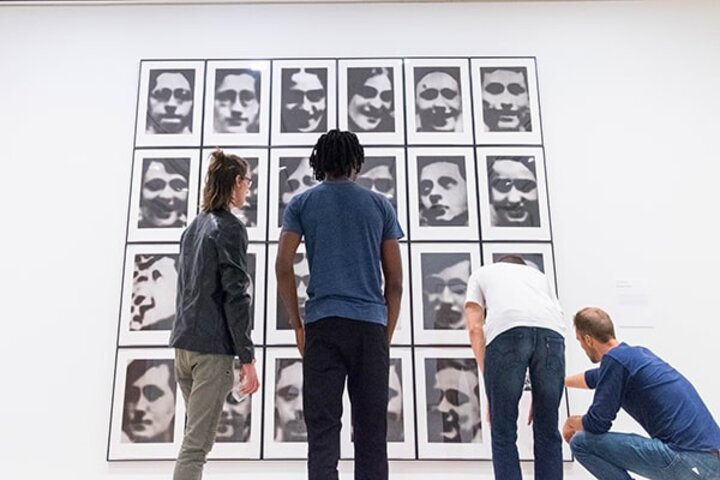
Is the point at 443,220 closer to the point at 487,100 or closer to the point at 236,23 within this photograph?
the point at 487,100

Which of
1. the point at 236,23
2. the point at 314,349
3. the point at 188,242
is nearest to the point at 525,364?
the point at 314,349

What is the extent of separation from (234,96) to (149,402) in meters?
1.58

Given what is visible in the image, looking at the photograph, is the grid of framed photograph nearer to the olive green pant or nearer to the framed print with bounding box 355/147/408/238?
the framed print with bounding box 355/147/408/238

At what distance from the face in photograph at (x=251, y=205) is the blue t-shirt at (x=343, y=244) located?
1.17 meters

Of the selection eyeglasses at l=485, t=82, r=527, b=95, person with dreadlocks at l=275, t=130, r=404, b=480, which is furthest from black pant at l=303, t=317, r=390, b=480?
eyeglasses at l=485, t=82, r=527, b=95

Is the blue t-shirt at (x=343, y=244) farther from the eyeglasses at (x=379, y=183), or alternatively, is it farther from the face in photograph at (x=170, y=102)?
the face in photograph at (x=170, y=102)

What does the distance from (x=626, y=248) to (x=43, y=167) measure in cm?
298

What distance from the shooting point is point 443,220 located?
9.78 ft

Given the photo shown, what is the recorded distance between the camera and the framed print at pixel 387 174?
118 inches

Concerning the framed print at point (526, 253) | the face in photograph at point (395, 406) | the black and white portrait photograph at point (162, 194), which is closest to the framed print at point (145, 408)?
the black and white portrait photograph at point (162, 194)

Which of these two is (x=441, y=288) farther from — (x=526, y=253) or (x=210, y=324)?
(x=210, y=324)

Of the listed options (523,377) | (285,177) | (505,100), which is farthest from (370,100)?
(523,377)

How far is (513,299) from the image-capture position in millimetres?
2213

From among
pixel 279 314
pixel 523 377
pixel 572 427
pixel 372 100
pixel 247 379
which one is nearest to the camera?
pixel 247 379
